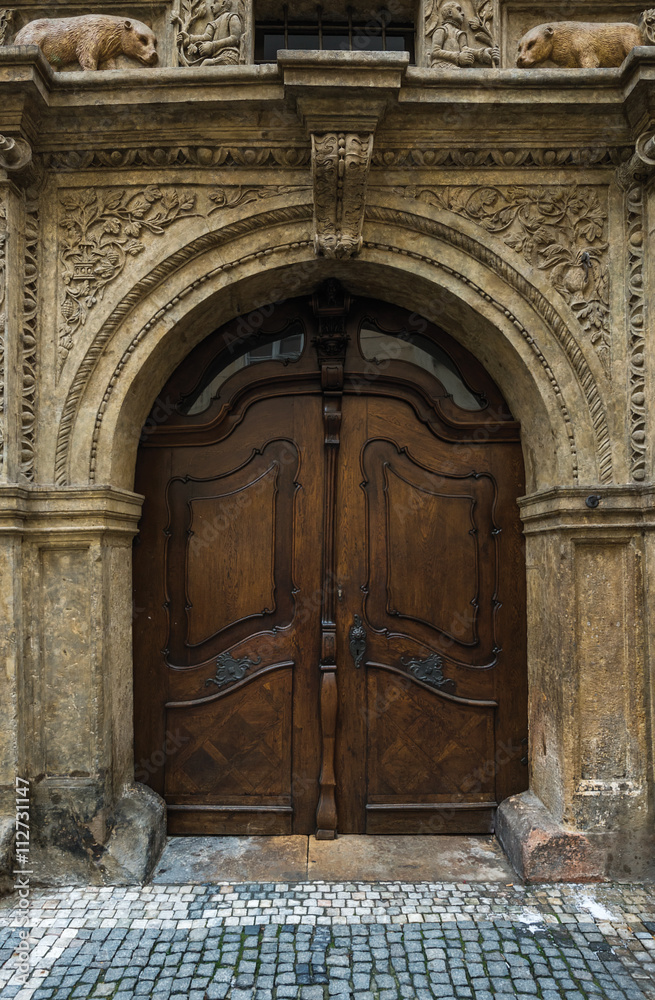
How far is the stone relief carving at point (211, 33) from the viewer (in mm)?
3381

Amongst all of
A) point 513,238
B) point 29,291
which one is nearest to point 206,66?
point 29,291

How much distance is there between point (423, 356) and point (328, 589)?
4.61ft

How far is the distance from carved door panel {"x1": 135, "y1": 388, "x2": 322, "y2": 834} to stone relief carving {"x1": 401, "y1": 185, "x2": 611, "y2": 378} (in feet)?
4.45

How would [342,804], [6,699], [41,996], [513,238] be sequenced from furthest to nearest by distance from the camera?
1. [342,804]
2. [513,238]
3. [6,699]
4. [41,996]

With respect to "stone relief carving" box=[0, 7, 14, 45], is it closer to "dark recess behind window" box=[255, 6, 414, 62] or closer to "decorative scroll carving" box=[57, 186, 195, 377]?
"decorative scroll carving" box=[57, 186, 195, 377]

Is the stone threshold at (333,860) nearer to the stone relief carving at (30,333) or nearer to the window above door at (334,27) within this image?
the stone relief carving at (30,333)

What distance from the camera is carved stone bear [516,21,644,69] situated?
3361 mm

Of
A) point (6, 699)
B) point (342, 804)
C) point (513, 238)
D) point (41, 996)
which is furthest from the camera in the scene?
point (342, 804)

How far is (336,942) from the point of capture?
279 centimetres

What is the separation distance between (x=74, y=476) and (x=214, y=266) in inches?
49.5

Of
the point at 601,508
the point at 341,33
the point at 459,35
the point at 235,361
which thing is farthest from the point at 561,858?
the point at 341,33

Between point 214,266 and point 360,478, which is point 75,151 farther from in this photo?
point 360,478

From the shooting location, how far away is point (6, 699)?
3.21 meters

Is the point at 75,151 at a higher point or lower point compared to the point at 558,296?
higher
